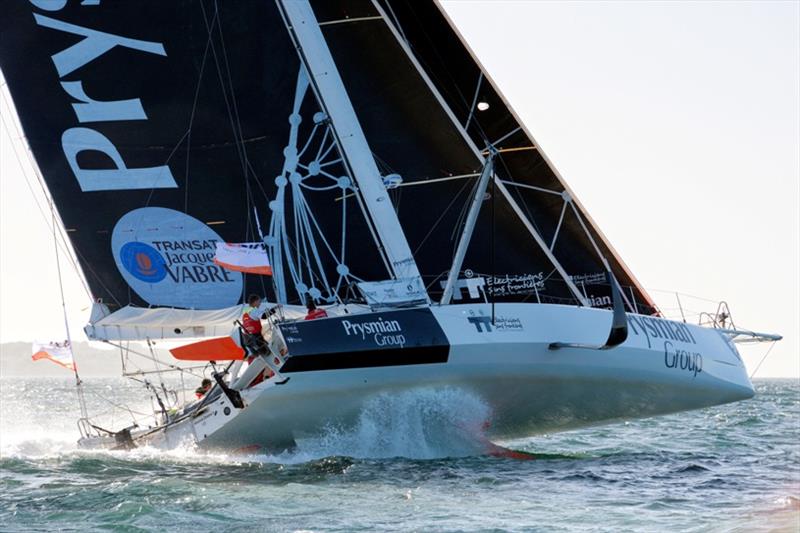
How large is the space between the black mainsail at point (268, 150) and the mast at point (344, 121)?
0.18 feet

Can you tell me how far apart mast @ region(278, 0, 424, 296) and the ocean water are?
2405 mm

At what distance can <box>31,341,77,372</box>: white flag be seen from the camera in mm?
17438

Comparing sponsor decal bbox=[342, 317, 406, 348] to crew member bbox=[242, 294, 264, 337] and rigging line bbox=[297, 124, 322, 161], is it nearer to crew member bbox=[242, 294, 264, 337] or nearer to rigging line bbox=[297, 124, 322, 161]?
crew member bbox=[242, 294, 264, 337]

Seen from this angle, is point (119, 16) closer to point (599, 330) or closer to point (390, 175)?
point (390, 175)

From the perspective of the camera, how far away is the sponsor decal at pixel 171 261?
16391 millimetres

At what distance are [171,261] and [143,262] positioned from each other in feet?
1.35

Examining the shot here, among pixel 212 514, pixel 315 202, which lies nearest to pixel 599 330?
pixel 315 202

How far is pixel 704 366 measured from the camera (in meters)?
16.5

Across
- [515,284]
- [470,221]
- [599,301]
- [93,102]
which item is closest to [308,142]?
[470,221]

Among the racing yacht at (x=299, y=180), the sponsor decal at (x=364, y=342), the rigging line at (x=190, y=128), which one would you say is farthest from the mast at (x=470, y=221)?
the rigging line at (x=190, y=128)

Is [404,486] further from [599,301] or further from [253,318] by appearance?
[599,301]

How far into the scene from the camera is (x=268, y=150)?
53.7 ft

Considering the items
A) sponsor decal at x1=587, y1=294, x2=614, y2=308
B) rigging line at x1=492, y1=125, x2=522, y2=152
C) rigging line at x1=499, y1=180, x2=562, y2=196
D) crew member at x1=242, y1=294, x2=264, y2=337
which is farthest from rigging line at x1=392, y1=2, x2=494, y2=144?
crew member at x1=242, y1=294, x2=264, y2=337

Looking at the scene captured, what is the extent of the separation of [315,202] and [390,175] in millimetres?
1063
